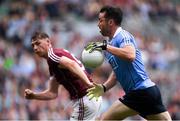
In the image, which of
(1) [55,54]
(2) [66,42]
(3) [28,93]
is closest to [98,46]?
(1) [55,54]

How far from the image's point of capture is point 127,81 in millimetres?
8812

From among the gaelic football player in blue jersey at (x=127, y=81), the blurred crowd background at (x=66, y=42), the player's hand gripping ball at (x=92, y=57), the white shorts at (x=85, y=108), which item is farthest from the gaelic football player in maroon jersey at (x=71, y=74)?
the blurred crowd background at (x=66, y=42)

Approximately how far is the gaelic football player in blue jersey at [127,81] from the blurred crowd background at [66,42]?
574 cm

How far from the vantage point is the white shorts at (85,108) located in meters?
9.40

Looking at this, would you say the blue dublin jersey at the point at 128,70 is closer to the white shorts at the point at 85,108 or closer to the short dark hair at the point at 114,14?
the short dark hair at the point at 114,14

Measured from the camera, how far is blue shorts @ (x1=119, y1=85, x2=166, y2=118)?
887 cm

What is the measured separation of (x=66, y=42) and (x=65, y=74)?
8.80 m

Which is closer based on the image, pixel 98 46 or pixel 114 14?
pixel 98 46

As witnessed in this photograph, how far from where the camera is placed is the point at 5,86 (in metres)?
16.0

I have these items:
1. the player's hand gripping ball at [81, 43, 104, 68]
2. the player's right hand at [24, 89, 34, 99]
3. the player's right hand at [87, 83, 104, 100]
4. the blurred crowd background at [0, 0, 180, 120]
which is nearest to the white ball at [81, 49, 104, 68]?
the player's hand gripping ball at [81, 43, 104, 68]

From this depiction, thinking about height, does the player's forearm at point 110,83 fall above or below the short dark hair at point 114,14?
below

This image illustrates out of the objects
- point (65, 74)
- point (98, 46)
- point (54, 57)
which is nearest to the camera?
point (98, 46)

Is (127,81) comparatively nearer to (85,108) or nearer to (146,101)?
(146,101)

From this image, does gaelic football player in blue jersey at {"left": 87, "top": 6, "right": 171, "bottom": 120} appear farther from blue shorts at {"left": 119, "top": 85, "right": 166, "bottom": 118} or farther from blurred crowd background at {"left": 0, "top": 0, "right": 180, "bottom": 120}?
blurred crowd background at {"left": 0, "top": 0, "right": 180, "bottom": 120}
